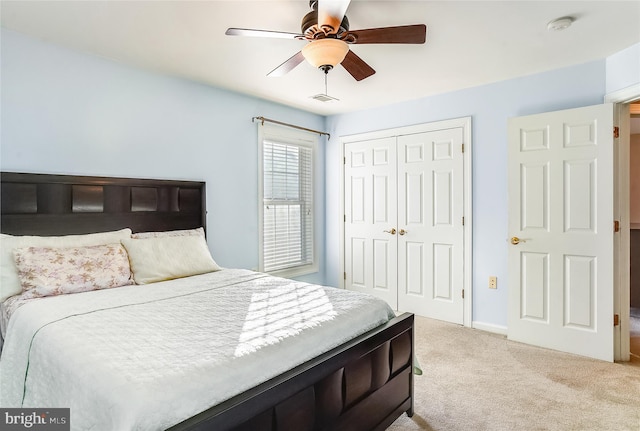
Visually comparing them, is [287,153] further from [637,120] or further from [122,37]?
[637,120]

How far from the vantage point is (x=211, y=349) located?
136 centimetres

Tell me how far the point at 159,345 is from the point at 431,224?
313 cm

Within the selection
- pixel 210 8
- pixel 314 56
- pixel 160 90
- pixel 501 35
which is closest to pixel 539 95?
pixel 501 35

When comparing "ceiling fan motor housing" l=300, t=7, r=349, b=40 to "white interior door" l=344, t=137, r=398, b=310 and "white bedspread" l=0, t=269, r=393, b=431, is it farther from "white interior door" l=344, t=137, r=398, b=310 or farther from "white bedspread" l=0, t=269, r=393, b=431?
"white interior door" l=344, t=137, r=398, b=310

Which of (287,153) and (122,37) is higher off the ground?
(122,37)

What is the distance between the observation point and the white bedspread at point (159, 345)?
1.12 metres

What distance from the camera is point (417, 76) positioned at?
3.23 m

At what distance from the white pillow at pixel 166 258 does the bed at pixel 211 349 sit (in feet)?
0.23

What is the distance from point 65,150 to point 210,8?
152 centimetres

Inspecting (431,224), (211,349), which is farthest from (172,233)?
(431,224)

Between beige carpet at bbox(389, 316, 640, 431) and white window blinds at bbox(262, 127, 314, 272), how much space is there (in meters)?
1.89

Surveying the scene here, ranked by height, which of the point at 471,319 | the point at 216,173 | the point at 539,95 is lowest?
the point at 471,319

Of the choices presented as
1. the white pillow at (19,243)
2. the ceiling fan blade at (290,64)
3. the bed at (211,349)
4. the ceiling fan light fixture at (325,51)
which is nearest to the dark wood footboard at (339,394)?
the bed at (211,349)

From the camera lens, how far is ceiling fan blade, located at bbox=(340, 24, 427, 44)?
1802 millimetres
